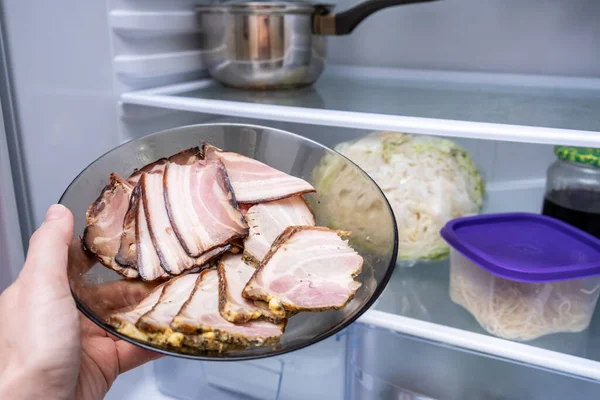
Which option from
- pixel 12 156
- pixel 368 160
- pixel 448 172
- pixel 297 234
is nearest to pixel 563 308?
pixel 448 172

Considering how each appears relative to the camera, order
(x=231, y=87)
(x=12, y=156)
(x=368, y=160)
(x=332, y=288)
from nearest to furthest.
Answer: (x=332, y=288) → (x=12, y=156) → (x=368, y=160) → (x=231, y=87)

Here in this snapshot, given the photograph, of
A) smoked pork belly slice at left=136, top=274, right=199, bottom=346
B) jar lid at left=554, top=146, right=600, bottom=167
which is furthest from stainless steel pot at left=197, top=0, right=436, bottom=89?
smoked pork belly slice at left=136, top=274, right=199, bottom=346

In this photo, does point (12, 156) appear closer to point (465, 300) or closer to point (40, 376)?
point (40, 376)

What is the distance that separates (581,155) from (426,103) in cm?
32

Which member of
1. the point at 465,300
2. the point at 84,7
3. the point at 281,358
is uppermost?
the point at 84,7

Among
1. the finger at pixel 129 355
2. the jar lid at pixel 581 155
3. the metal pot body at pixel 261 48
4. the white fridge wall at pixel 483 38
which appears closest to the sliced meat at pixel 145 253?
the finger at pixel 129 355

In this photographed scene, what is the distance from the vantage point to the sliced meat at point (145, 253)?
62 centimetres

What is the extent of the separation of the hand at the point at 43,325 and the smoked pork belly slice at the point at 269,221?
0.23 meters

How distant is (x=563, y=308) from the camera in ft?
3.08

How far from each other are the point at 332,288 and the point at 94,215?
33 cm

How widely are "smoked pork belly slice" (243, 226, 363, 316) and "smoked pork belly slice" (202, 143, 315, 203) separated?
0.07 meters

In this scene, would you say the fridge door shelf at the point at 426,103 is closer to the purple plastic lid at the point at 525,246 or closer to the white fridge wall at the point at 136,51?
the white fridge wall at the point at 136,51

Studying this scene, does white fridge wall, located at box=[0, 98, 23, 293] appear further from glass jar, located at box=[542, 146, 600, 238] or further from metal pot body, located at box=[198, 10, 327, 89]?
glass jar, located at box=[542, 146, 600, 238]

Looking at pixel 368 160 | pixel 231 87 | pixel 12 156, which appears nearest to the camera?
pixel 12 156
